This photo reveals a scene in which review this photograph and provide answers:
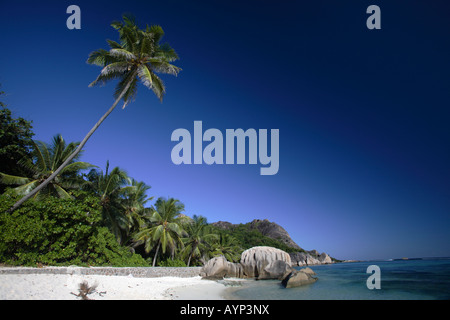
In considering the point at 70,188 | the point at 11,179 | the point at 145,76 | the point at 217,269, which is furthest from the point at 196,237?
the point at 145,76

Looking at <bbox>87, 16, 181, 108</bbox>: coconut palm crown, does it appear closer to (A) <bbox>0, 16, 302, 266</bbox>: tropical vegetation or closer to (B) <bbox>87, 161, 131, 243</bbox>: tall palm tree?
(A) <bbox>0, 16, 302, 266</bbox>: tropical vegetation

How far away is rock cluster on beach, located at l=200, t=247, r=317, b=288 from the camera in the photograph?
2598cm

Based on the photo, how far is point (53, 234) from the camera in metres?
13.5

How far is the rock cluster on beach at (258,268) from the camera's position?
26.0 meters

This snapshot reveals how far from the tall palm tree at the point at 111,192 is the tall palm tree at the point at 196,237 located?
13.1 meters

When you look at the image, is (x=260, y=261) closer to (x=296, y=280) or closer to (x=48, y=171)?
(x=296, y=280)

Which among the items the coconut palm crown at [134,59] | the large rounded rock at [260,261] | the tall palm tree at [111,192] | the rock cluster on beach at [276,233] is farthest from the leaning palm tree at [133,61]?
the rock cluster on beach at [276,233]

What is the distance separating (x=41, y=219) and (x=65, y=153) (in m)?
6.16

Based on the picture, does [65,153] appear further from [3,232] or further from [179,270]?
[179,270]

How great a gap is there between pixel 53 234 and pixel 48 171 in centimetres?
514

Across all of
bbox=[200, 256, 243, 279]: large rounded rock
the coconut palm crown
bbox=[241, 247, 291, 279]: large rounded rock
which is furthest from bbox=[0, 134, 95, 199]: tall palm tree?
bbox=[241, 247, 291, 279]: large rounded rock

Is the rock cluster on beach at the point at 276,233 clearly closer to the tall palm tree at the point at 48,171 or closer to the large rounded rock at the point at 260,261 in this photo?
the large rounded rock at the point at 260,261

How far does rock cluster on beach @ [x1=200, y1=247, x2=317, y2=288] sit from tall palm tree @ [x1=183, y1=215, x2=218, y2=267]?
473 centimetres
